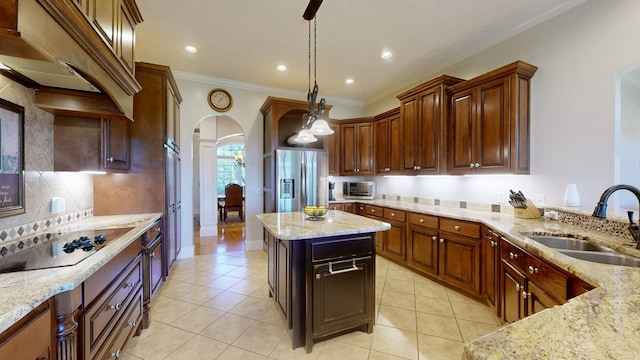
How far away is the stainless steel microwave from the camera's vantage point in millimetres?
4836

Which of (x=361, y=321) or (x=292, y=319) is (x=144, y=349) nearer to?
(x=292, y=319)

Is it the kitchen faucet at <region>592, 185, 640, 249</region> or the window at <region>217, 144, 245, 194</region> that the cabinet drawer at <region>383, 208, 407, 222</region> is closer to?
the kitchen faucet at <region>592, 185, 640, 249</region>

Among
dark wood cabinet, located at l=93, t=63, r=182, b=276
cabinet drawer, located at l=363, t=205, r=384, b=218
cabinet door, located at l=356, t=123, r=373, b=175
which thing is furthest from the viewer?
cabinet door, located at l=356, t=123, r=373, b=175

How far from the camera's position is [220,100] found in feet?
14.0

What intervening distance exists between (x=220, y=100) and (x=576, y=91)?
15.1 feet

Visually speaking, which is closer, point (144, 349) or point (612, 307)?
point (612, 307)

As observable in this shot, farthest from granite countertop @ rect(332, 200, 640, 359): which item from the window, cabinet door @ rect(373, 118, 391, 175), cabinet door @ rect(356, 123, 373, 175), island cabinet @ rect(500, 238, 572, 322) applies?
the window

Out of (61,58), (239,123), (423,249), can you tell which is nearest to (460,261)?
(423,249)

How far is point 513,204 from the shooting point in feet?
8.40

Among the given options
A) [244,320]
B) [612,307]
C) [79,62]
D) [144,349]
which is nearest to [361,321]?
[244,320]

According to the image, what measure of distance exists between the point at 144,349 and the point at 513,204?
3582mm

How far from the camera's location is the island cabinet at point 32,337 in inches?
29.3

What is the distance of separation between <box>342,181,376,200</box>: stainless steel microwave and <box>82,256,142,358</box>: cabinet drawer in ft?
12.3

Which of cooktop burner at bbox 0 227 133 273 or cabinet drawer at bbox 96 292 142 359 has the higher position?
cooktop burner at bbox 0 227 133 273
